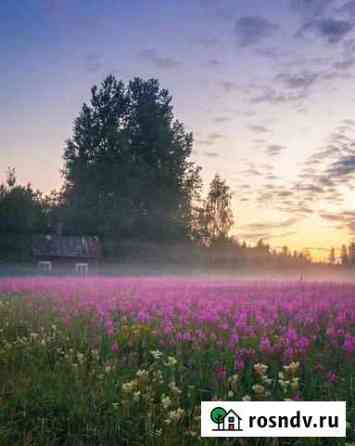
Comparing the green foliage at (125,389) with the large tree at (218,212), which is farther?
the large tree at (218,212)

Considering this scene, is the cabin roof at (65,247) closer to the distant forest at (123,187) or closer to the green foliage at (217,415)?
the distant forest at (123,187)

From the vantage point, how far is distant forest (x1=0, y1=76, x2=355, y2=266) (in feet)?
189

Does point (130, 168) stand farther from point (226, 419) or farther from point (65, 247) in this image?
point (226, 419)

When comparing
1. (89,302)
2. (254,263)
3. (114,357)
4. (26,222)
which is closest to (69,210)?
(26,222)

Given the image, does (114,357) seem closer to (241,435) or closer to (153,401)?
(153,401)

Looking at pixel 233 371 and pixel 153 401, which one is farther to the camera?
pixel 233 371

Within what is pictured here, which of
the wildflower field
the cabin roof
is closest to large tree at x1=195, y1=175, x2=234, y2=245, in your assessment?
the cabin roof

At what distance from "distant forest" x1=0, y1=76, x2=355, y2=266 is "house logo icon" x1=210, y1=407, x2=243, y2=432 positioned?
52.3 meters

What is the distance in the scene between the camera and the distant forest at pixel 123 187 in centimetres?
5750

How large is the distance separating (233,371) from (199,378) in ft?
1.74

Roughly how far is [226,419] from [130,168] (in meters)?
57.7

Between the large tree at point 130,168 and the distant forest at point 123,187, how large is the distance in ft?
0.45

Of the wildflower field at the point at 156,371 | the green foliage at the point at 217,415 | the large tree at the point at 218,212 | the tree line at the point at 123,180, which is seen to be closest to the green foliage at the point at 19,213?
the tree line at the point at 123,180

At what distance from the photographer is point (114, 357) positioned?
6.63 metres
